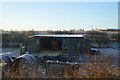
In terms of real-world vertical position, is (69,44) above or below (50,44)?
above

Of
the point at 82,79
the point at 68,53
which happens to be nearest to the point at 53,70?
the point at 82,79

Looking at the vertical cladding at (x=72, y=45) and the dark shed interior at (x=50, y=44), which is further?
the dark shed interior at (x=50, y=44)

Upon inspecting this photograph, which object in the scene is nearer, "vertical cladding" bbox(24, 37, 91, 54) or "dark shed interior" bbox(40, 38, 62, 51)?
"vertical cladding" bbox(24, 37, 91, 54)

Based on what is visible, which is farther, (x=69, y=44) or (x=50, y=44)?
(x=50, y=44)

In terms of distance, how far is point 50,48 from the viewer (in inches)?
546

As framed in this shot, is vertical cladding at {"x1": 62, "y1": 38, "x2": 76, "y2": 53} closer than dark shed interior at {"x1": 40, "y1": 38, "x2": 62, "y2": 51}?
Yes

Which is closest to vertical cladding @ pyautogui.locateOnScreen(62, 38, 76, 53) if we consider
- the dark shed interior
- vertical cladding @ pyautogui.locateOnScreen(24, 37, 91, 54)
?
vertical cladding @ pyautogui.locateOnScreen(24, 37, 91, 54)

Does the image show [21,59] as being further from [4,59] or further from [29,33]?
[29,33]

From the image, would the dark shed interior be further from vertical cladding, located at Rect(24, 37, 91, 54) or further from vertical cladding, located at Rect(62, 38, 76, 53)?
vertical cladding, located at Rect(62, 38, 76, 53)

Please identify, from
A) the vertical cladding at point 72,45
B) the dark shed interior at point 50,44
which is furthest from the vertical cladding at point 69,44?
the dark shed interior at point 50,44

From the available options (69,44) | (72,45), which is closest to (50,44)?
(69,44)

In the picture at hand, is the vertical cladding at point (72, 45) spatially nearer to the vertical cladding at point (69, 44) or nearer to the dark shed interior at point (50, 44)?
the vertical cladding at point (69, 44)

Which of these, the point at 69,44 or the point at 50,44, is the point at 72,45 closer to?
the point at 69,44

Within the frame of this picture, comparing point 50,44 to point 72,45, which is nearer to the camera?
point 72,45
